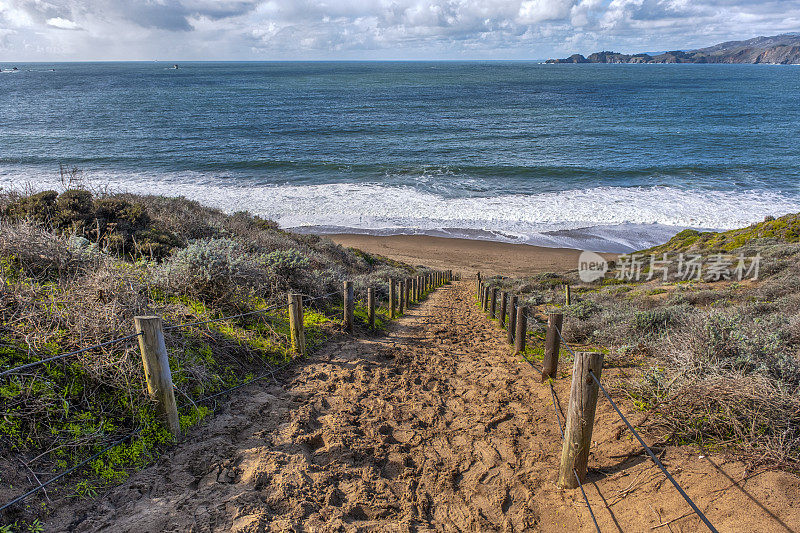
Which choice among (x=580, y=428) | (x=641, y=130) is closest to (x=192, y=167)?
(x=580, y=428)

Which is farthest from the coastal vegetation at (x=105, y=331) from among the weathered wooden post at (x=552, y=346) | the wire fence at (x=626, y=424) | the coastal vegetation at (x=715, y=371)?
the coastal vegetation at (x=715, y=371)

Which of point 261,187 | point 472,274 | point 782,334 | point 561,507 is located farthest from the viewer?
point 261,187

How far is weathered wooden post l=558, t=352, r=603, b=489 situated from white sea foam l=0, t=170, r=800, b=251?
20.4 meters

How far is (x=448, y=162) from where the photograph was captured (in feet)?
127

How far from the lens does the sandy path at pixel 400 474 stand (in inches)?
137

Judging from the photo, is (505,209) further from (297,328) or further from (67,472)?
(67,472)

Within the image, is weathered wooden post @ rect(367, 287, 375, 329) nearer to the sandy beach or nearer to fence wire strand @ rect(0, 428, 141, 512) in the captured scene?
fence wire strand @ rect(0, 428, 141, 512)

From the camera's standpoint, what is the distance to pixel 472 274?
21.2m

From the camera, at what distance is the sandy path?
11.4 ft

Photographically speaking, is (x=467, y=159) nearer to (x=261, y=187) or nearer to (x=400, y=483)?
(x=261, y=187)

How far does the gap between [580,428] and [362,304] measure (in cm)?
738

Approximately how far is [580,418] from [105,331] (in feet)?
16.0

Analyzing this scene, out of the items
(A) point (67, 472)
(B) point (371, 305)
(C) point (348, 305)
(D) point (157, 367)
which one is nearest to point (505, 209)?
(B) point (371, 305)

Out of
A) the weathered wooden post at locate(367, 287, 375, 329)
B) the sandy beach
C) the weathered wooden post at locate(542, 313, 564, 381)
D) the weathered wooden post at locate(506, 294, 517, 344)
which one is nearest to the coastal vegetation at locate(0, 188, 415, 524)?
the weathered wooden post at locate(367, 287, 375, 329)
